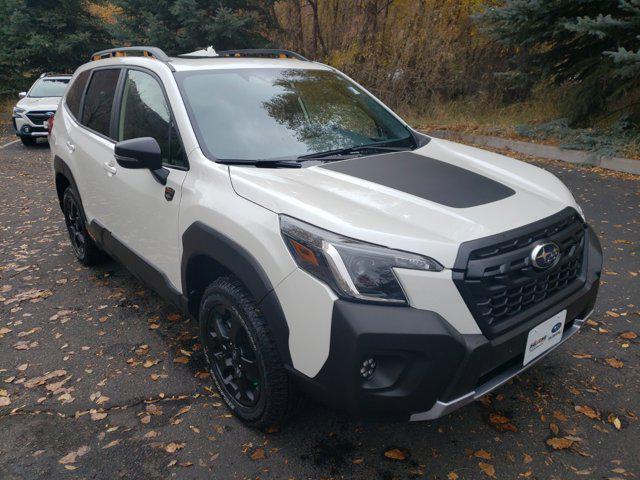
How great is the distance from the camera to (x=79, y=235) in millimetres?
4816

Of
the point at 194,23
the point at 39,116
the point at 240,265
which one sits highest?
the point at 194,23

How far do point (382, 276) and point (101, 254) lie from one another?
3.62 metres

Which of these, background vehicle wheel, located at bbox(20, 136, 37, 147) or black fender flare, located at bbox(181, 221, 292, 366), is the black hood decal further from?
background vehicle wheel, located at bbox(20, 136, 37, 147)

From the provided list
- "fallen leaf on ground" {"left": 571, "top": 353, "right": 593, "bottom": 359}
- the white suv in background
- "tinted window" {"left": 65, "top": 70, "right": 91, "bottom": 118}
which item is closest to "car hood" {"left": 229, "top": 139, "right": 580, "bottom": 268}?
"fallen leaf on ground" {"left": 571, "top": 353, "right": 593, "bottom": 359}

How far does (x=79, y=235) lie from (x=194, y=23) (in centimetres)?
1222

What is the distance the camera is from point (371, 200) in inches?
91.5

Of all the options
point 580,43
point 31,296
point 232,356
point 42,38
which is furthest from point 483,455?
point 42,38

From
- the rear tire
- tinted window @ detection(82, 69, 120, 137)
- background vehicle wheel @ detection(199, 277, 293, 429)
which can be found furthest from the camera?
the rear tire

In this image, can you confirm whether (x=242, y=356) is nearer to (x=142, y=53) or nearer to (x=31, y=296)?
(x=142, y=53)

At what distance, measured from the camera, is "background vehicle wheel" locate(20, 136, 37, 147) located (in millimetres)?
12859

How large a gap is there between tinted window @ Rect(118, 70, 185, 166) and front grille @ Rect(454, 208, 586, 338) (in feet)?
5.49

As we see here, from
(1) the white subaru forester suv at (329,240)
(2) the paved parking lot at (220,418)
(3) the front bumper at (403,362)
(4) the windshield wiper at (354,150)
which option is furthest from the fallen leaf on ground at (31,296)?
(3) the front bumper at (403,362)

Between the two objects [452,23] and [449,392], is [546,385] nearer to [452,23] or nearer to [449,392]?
A: [449,392]

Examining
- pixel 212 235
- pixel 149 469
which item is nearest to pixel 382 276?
pixel 212 235
